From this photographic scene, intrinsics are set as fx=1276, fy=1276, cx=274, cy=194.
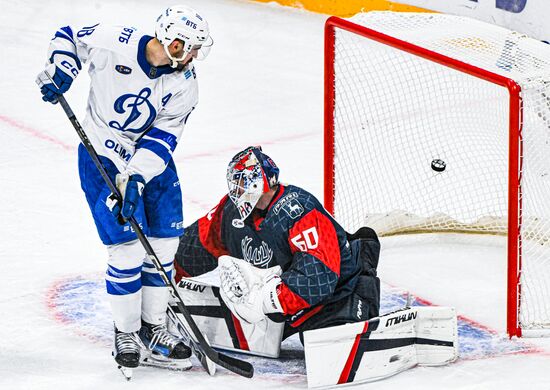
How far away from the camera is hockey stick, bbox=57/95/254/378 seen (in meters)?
3.77

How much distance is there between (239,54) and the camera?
732 cm

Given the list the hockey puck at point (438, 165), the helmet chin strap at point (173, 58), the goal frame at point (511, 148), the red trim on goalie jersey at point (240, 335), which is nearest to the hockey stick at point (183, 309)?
the red trim on goalie jersey at point (240, 335)

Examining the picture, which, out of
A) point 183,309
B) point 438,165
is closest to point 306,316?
point 183,309

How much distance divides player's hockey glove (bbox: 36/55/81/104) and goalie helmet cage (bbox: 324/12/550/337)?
3.99 feet

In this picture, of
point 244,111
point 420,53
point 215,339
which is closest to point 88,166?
point 215,339

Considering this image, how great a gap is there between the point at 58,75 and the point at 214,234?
0.77 meters

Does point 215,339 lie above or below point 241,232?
below

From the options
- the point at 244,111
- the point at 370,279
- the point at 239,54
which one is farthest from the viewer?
the point at 239,54

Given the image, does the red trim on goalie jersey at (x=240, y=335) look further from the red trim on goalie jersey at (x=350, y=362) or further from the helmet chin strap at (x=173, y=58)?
the helmet chin strap at (x=173, y=58)

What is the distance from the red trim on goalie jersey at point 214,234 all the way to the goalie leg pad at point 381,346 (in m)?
0.58

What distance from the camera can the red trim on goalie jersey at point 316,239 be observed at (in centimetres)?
382

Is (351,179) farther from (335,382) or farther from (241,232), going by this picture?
(335,382)

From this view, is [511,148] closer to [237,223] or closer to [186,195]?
[237,223]

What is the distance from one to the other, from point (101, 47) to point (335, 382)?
122cm
